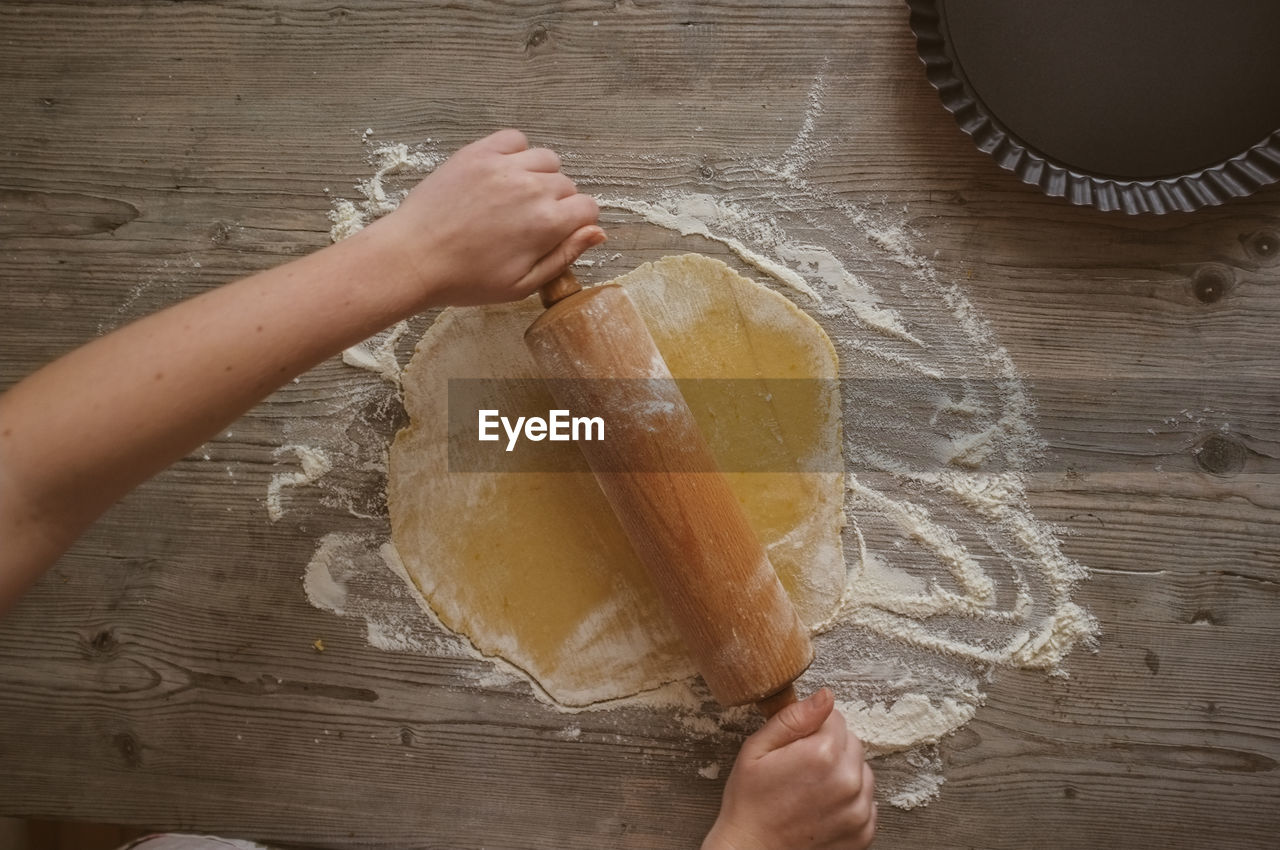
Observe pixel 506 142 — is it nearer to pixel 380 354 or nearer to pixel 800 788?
pixel 380 354

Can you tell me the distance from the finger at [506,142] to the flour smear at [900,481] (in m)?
0.20

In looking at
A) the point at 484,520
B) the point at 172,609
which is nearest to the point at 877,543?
the point at 484,520

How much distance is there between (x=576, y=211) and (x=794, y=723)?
0.74 meters

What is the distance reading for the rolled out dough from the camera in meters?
1.18

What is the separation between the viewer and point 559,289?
105 centimetres

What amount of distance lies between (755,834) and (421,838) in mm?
519

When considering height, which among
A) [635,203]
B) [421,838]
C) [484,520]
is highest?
[635,203]

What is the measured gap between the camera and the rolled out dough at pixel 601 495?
3.88 ft

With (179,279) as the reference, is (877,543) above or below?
below

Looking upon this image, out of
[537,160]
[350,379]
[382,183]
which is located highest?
[537,160]

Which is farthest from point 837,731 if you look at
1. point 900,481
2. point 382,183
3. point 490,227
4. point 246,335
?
point 382,183

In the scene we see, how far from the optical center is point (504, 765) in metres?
1.23

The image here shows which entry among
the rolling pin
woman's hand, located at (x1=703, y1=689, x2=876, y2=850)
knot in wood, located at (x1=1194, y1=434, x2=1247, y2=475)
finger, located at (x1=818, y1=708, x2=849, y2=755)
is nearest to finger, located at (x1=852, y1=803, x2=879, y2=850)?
woman's hand, located at (x1=703, y1=689, x2=876, y2=850)

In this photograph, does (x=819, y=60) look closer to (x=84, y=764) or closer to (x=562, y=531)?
(x=562, y=531)
